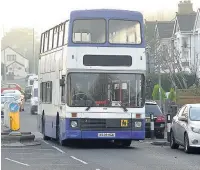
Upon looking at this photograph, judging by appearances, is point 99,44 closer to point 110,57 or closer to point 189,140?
point 110,57

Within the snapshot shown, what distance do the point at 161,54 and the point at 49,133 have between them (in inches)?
1028

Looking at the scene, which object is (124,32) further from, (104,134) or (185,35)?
(185,35)

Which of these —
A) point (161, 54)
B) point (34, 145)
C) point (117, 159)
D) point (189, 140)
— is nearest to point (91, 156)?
point (117, 159)

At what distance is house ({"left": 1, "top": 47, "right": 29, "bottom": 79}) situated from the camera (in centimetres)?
15688

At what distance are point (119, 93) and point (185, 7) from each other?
59225 mm

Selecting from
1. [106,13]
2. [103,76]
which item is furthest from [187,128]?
[106,13]

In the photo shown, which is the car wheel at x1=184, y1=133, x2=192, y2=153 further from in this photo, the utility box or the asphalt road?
the utility box

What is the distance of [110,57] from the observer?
71.2 feet

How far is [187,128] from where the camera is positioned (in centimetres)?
2070

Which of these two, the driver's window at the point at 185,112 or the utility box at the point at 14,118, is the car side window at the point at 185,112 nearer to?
the driver's window at the point at 185,112

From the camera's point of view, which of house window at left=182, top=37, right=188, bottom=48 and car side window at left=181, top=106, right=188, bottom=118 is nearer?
car side window at left=181, top=106, right=188, bottom=118

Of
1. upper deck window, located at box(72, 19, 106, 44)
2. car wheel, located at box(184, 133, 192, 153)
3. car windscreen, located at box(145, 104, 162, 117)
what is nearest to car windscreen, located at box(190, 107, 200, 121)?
car wheel, located at box(184, 133, 192, 153)

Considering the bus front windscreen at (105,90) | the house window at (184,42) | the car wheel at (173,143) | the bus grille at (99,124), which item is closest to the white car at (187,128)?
the car wheel at (173,143)

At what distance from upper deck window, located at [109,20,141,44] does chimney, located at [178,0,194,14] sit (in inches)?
2256
